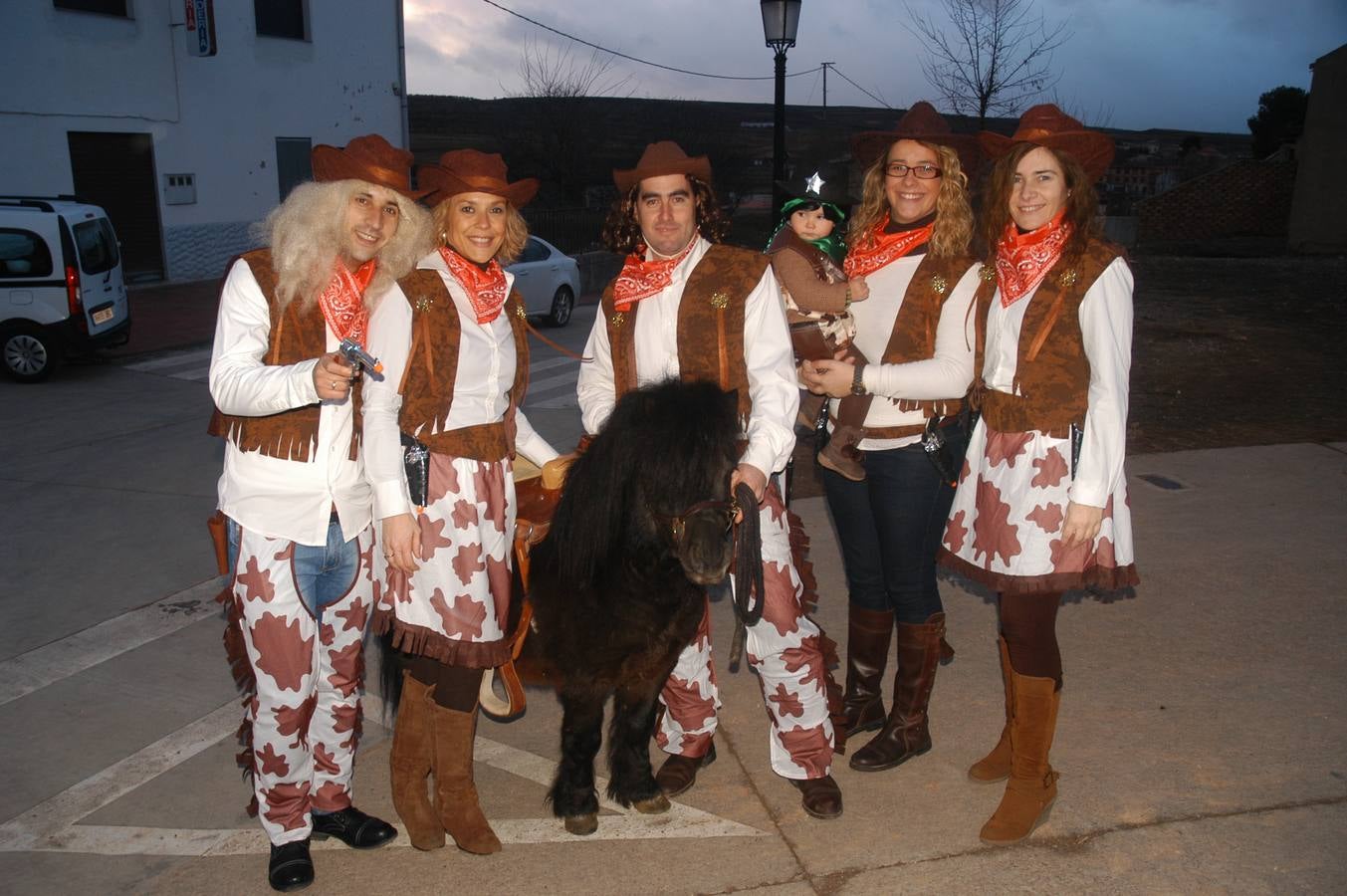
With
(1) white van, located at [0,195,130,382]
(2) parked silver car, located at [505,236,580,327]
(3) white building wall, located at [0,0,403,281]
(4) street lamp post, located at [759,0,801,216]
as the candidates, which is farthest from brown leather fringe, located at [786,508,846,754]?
(3) white building wall, located at [0,0,403,281]

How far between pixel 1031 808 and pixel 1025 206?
181 cm

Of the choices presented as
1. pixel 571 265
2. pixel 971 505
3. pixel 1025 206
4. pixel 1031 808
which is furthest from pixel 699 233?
pixel 571 265

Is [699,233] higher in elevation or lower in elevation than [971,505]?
higher

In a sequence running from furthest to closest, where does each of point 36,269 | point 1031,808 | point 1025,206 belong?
1. point 36,269
2. point 1031,808
3. point 1025,206

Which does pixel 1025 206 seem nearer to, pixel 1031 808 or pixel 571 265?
pixel 1031 808

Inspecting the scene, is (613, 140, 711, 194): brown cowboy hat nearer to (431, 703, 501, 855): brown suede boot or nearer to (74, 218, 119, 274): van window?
(431, 703, 501, 855): brown suede boot

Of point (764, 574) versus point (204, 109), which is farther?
point (204, 109)

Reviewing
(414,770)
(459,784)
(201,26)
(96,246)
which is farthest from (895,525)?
(201,26)

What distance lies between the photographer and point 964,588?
5.12 metres

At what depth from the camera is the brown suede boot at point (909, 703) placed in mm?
3451

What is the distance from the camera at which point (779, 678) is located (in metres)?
3.18

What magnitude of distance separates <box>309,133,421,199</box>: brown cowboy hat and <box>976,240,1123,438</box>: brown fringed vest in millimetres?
1776

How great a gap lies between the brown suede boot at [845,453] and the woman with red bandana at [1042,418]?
0.35 m

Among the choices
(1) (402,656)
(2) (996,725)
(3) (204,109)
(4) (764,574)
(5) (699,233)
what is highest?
(3) (204,109)
